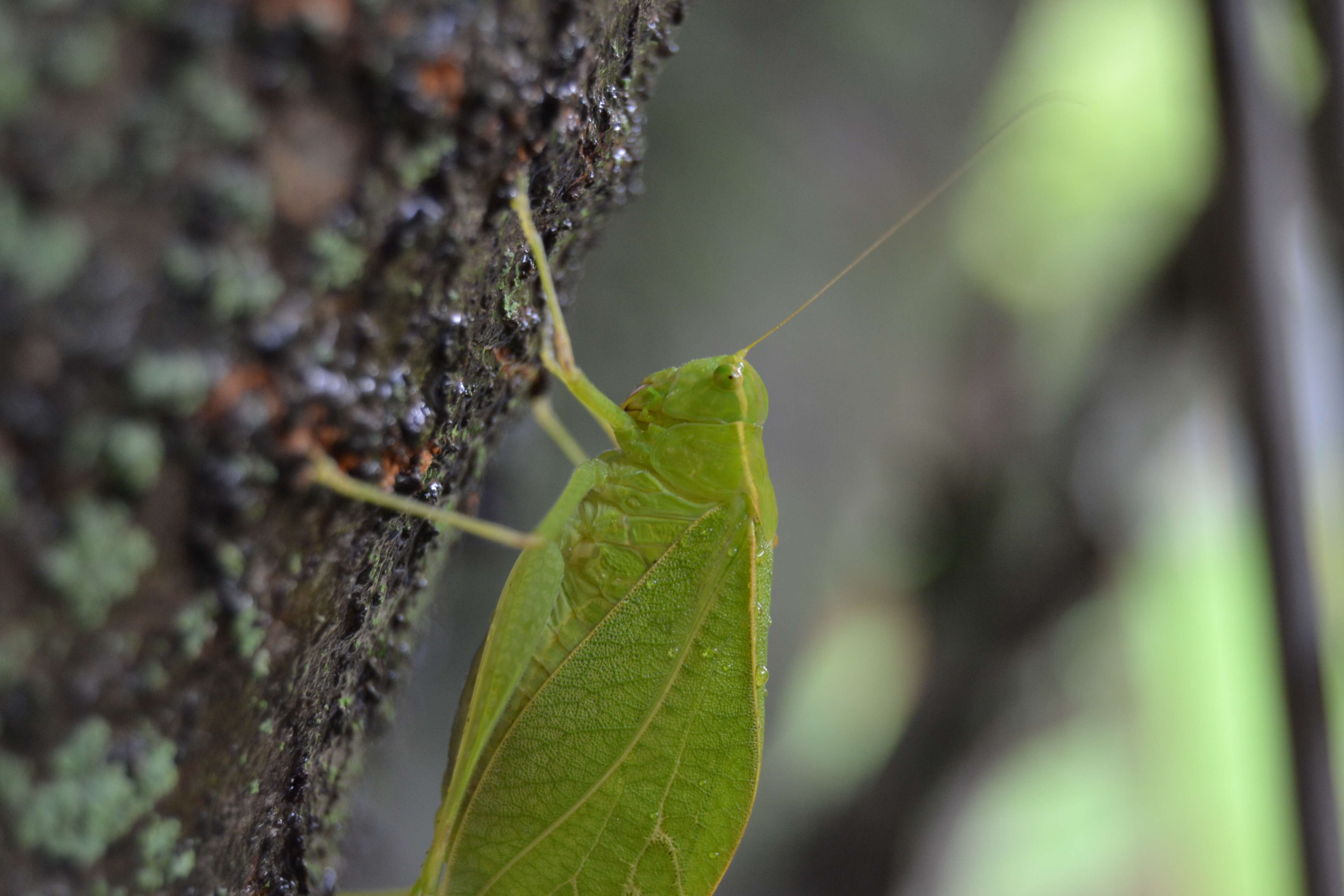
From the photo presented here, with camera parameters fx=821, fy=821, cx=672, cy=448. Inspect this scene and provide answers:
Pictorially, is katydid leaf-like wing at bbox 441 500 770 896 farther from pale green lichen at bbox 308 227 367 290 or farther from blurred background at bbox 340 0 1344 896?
pale green lichen at bbox 308 227 367 290

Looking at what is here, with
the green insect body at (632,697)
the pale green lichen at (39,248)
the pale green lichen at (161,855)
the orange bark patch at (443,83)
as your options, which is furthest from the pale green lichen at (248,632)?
the green insect body at (632,697)

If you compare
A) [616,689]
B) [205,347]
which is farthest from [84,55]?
[616,689]

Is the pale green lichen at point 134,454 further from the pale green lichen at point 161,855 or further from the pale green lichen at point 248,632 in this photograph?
the pale green lichen at point 161,855

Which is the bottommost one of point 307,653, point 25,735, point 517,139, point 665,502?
point 25,735

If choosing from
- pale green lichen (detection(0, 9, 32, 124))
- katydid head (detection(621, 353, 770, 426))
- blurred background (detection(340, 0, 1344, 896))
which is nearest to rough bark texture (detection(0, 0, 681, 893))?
pale green lichen (detection(0, 9, 32, 124))

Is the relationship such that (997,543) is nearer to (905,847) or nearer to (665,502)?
(905,847)

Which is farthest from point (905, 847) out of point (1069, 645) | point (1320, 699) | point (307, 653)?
point (307, 653)
